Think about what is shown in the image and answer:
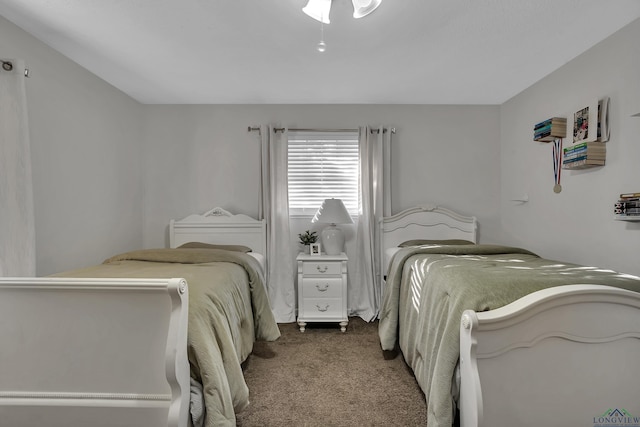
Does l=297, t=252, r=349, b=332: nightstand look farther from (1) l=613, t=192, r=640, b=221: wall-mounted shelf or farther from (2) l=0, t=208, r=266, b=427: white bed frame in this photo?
(1) l=613, t=192, r=640, b=221: wall-mounted shelf

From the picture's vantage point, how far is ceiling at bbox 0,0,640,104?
1.89 metres

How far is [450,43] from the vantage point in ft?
7.51

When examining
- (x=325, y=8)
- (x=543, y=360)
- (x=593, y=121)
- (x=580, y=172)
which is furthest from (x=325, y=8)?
(x=580, y=172)

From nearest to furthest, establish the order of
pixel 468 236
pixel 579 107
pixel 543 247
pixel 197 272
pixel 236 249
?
pixel 197 272 → pixel 579 107 → pixel 543 247 → pixel 236 249 → pixel 468 236

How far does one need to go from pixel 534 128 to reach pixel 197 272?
3007 millimetres

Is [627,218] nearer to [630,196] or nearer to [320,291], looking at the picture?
[630,196]

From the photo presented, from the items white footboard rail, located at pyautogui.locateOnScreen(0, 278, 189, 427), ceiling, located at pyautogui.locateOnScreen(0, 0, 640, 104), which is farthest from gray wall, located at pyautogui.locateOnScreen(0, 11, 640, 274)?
white footboard rail, located at pyautogui.locateOnScreen(0, 278, 189, 427)

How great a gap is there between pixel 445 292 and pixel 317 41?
1.79 meters

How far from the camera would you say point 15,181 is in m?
1.80

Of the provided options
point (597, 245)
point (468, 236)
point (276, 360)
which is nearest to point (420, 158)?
point (468, 236)

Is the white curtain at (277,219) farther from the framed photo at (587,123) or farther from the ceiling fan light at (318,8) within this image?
the framed photo at (587,123)

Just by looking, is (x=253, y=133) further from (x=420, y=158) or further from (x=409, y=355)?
(x=409, y=355)

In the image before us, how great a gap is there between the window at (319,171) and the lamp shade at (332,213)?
0.37 metres

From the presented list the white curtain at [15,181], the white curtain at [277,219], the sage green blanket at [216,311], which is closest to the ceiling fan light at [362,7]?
the sage green blanket at [216,311]
